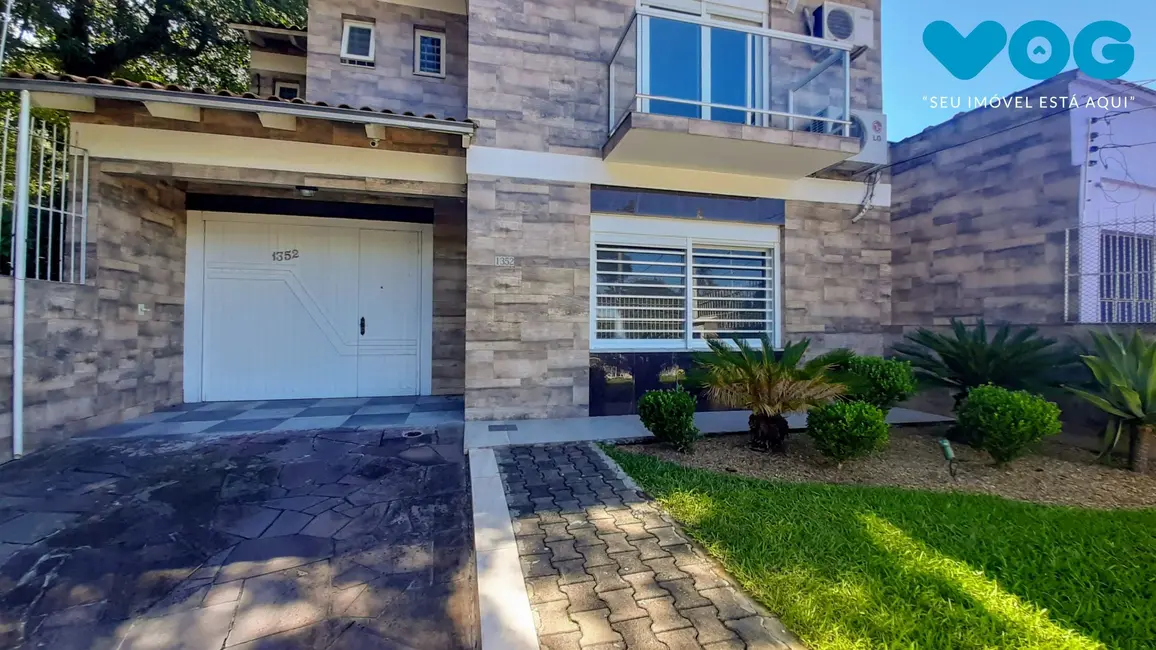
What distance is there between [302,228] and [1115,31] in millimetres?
11909

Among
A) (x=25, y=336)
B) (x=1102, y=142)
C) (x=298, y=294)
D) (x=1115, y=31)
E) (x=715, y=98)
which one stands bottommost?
(x=25, y=336)

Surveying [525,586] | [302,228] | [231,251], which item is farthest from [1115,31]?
[231,251]

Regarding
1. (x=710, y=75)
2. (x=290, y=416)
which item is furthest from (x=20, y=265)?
(x=710, y=75)

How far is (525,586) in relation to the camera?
7.64 feet

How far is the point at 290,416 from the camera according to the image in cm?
606

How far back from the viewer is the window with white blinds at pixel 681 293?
6539mm

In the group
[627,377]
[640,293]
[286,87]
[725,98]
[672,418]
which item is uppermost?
[286,87]

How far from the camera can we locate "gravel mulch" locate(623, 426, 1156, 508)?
3.80 m

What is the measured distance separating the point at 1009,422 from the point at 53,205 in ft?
32.2

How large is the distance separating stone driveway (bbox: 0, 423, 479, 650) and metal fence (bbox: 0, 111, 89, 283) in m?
2.09

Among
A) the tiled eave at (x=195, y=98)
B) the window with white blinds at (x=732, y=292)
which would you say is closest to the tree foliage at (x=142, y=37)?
the tiled eave at (x=195, y=98)

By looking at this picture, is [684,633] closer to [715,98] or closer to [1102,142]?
[715,98]

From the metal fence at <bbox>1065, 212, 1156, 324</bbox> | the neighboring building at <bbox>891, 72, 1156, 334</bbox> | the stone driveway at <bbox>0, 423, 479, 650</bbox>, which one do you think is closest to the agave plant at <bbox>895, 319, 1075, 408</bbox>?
the metal fence at <bbox>1065, 212, 1156, 324</bbox>

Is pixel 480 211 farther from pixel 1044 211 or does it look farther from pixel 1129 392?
pixel 1044 211
